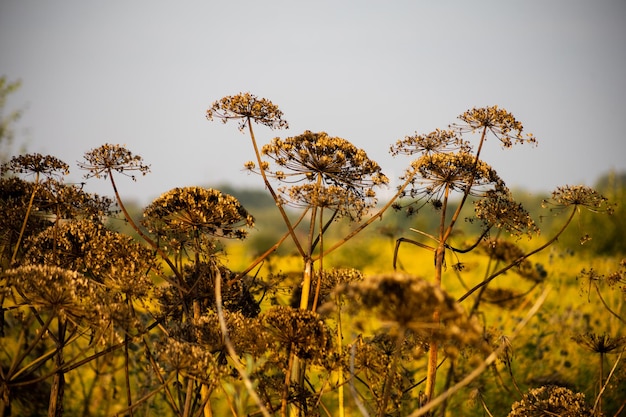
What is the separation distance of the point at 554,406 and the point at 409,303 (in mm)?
3874

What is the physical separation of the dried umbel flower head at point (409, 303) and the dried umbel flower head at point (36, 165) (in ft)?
12.7

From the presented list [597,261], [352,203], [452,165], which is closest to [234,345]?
[352,203]

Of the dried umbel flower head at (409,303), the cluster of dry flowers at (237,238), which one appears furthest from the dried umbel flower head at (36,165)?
the dried umbel flower head at (409,303)

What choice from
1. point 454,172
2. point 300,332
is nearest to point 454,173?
point 454,172

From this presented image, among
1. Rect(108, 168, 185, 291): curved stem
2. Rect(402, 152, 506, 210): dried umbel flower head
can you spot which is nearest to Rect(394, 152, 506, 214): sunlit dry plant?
Rect(402, 152, 506, 210): dried umbel flower head

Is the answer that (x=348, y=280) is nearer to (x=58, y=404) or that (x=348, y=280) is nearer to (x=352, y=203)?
(x=352, y=203)

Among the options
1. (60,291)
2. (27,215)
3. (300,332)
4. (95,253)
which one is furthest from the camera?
(95,253)

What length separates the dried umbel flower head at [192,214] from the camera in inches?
228

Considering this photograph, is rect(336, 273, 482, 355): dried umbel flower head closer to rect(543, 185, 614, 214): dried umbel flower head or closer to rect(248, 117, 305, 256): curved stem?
rect(248, 117, 305, 256): curved stem

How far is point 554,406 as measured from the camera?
6332 millimetres

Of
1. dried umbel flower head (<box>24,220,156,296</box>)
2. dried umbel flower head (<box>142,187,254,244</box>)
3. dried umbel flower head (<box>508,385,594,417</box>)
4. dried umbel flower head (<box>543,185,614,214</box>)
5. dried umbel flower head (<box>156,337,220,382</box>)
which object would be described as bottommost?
dried umbel flower head (<box>508,385,594,417</box>)

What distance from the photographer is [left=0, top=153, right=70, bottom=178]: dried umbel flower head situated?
5941 mm

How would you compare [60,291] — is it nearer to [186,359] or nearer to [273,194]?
[186,359]

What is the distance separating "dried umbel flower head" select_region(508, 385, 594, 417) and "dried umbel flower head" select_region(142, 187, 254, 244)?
3.58 metres
